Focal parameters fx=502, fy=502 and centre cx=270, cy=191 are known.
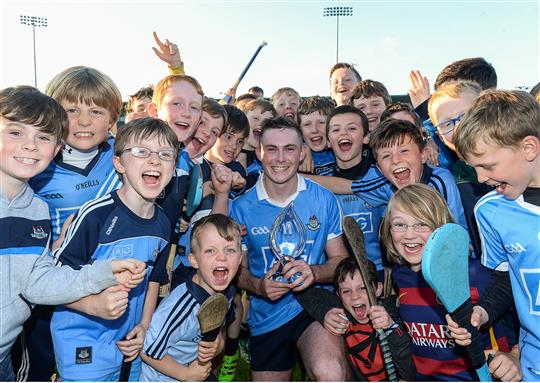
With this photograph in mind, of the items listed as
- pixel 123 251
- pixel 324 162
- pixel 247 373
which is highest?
pixel 324 162

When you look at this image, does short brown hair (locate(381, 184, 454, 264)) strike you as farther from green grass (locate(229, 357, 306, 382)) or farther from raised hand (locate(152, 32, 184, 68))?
raised hand (locate(152, 32, 184, 68))

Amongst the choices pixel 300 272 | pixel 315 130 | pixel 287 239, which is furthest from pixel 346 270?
pixel 315 130

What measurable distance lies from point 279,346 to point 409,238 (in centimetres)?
140

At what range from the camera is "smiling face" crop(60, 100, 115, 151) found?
3053 millimetres

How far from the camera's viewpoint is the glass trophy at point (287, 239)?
10.6 ft

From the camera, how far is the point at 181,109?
3.75 meters

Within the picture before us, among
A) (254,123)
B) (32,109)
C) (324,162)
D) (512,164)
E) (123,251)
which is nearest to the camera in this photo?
(512,164)

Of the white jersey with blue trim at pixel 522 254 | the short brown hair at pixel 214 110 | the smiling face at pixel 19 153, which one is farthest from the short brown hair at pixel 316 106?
the smiling face at pixel 19 153

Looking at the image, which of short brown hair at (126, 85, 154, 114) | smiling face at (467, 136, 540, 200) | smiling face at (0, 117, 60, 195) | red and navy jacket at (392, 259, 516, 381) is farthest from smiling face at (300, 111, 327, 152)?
smiling face at (0, 117, 60, 195)

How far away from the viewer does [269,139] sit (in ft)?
12.4

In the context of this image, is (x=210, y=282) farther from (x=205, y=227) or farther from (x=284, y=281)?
(x=284, y=281)

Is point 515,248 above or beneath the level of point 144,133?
beneath

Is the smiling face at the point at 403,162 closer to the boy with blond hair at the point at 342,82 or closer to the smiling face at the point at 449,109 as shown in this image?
the smiling face at the point at 449,109

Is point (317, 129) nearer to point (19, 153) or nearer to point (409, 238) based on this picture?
point (409, 238)
